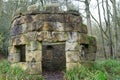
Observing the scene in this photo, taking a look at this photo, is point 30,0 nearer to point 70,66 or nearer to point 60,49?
point 60,49

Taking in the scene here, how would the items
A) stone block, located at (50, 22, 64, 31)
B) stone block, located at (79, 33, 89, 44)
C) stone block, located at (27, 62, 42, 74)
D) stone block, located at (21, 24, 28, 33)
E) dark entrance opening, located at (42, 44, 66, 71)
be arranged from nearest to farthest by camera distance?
stone block, located at (27, 62, 42, 74) < stone block, located at (50, 22, 64, 31) < stone block, located at (21, 24, 28, 33) < stone block, located at (79, 33, 89, 44) < dark entrance opening, located at (42, 44, 66, 71)

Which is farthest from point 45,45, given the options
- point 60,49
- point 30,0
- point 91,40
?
point 30,0

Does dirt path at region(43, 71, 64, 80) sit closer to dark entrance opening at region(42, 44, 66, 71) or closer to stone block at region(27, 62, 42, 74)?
stone block at region(27, 62, 42, 74)

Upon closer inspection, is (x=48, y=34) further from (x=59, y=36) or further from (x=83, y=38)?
(x=83, y=38)

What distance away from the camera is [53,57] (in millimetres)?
13297

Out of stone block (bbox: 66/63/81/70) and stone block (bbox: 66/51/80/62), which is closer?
stone block (bbox: 66/63/81/70)

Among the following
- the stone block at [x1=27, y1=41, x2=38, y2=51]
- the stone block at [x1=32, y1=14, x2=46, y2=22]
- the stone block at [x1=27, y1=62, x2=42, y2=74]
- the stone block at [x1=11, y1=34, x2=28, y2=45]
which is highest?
the stone block at [x1=32, y1=14, x2=46, y2=22]

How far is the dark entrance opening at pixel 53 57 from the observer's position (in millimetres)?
12843

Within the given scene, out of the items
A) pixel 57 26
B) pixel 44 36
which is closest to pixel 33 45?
pixel 44 36

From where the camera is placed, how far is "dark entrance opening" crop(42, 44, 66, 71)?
12.8 m

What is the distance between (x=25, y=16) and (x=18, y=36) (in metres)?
0.81

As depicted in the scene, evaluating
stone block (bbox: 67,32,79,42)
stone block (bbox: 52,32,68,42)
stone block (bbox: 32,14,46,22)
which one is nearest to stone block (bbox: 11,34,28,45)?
stone block (bbox: 32,14,46,22)

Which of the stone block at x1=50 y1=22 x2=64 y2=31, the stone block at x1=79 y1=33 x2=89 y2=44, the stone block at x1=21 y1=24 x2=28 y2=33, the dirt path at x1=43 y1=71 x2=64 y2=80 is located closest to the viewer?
the stone block at x1=50 y1=22 x2=64 y2=31

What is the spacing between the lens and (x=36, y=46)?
9.08 metres
